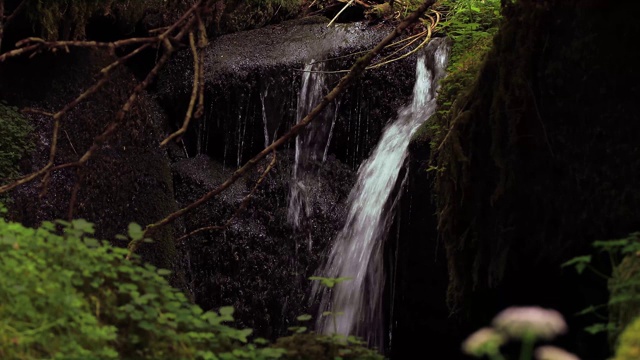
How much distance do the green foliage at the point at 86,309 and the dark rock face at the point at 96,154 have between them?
137 inches

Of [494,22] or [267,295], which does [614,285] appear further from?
[267,295]

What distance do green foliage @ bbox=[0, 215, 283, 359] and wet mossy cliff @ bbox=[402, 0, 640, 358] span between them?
145 cm

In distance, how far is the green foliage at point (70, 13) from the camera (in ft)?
21.8

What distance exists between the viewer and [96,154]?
274 inches

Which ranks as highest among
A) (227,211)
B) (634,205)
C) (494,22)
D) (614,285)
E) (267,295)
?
(494,22)

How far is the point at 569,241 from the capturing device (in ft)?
12.9

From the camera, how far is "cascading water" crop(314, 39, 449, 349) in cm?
627

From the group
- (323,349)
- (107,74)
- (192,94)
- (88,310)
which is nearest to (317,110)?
(192,94)

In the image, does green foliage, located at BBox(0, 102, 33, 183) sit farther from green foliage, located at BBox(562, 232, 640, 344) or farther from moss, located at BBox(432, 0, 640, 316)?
green foliage, located at BBox(562, 232, 640, 344)

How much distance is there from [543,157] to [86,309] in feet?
7.42

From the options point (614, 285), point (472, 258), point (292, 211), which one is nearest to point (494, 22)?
point (292, 211)

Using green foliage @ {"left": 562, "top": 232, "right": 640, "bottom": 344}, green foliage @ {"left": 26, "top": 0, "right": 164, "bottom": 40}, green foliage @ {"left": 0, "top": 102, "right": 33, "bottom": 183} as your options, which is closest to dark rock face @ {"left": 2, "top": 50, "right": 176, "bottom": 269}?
green foliage @ {"left": 0, "top": 102, "right": 33, "bottom": 183}

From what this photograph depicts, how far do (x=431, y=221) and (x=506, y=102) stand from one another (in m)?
1.59

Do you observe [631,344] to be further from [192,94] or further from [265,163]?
[265,163]
